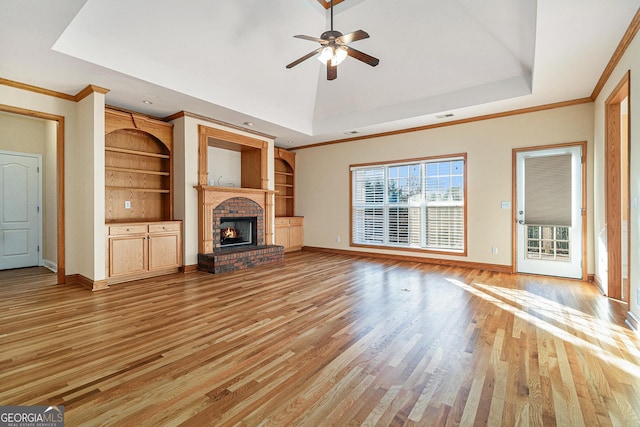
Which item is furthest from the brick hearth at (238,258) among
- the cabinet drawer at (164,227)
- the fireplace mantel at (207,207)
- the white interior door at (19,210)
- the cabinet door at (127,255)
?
the white interior door at (19,210)

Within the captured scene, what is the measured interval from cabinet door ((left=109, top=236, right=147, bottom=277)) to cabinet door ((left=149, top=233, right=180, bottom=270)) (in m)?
0.11

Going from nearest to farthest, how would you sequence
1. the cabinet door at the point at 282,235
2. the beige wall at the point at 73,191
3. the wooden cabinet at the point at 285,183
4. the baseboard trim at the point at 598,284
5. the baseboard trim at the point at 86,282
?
1. the baseboard trim at the point at 598,284
2. the baseboard trim at the point at 86,282
3. the beige wall at the point at 73,191
4. the cabinet door at the point at 282,235
5. the wooden cabinet at the point at 285,183

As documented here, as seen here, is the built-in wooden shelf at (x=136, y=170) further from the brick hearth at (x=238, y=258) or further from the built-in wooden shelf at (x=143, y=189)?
the brick hearth at (x=238, y=258)

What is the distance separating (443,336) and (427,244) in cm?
368

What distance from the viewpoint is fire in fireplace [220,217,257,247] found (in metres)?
6.21

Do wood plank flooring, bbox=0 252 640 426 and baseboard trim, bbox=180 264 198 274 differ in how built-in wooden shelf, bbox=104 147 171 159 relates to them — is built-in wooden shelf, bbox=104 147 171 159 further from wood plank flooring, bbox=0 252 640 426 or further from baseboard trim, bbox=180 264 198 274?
wood plank flooring, bbox=0 252 640 426

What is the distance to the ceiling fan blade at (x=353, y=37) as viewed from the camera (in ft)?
10.2

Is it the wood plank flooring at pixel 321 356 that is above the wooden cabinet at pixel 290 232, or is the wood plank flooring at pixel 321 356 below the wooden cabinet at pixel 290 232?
below

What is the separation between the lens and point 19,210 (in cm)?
546

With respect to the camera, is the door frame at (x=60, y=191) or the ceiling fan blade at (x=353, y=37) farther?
the door frame at (x=60, y=191)

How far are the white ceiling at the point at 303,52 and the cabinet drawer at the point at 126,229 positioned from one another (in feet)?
6.27

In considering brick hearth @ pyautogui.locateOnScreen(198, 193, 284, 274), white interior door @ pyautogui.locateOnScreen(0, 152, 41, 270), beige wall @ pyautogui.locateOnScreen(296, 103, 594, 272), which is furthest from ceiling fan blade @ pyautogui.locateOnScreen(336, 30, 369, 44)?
white interior door @ pyautogui.locateOnScreen(0, 152, 41, 270)

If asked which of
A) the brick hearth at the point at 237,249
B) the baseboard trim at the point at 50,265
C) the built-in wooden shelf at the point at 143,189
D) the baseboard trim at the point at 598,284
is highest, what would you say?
the built-in wooden shelf at the point at 143,189

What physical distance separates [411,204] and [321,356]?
4592mm
